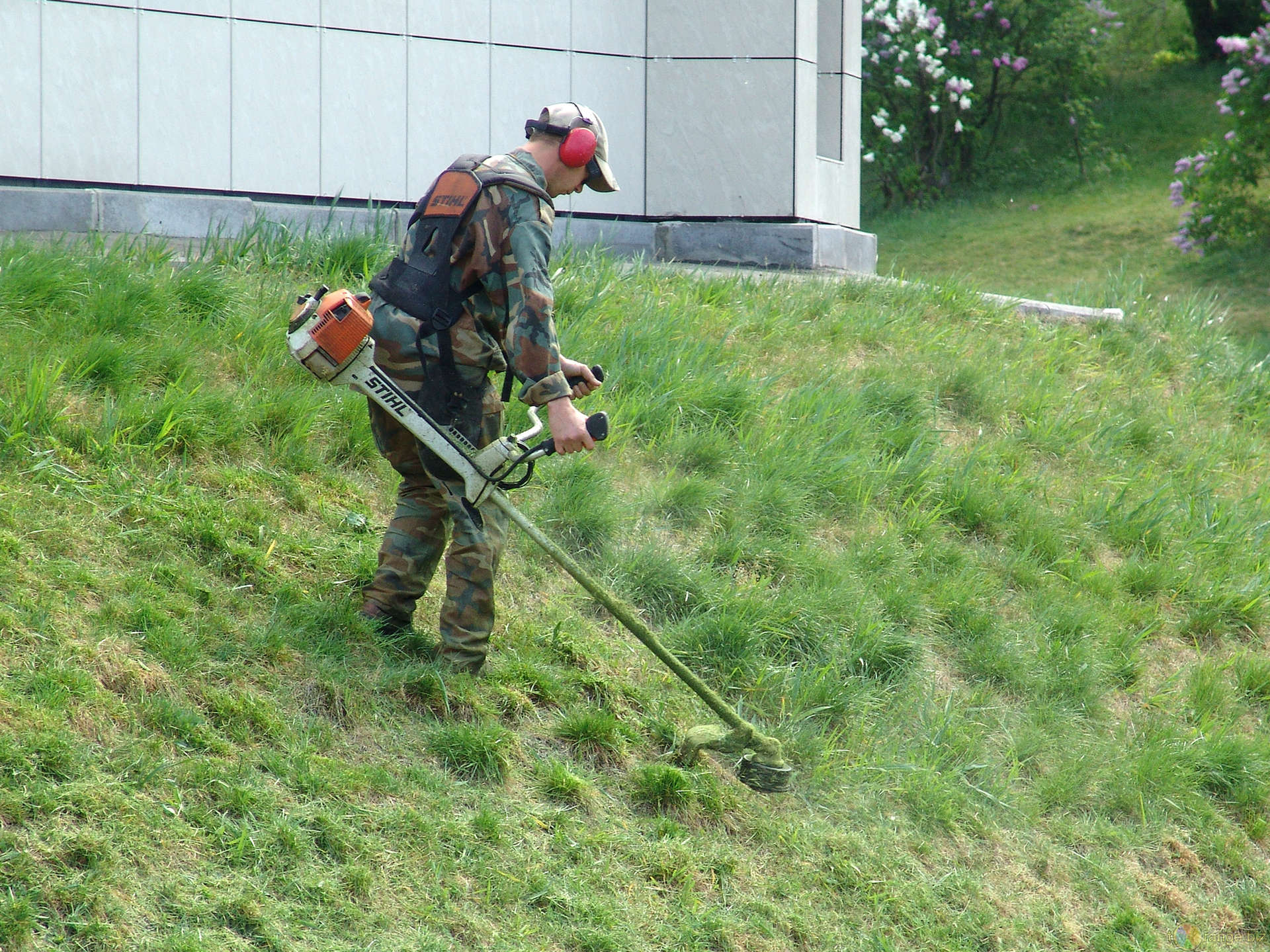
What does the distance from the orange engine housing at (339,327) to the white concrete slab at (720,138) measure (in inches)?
233

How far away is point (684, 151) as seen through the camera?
362 inches

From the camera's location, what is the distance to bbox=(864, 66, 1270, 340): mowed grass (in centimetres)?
1501

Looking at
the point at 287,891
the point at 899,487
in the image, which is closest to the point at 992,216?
the point at 899,487

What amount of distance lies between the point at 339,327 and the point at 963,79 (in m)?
19.6

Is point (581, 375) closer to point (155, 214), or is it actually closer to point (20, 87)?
point (155, 214)

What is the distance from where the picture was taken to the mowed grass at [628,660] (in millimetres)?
3301

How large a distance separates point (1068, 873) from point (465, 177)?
121 inches

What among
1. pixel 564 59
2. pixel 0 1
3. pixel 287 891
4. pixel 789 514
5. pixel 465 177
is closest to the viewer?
pixel 287 891

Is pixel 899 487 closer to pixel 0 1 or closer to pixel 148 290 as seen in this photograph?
pixel 148 290

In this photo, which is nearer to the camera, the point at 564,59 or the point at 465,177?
the point at 465,177

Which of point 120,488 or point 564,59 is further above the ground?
point 564,59

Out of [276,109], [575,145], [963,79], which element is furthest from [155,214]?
[963,79]

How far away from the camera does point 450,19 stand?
8336 mm

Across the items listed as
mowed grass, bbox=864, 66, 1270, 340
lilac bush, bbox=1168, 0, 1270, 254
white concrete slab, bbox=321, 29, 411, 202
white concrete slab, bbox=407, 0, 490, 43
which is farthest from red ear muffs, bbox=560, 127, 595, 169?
lilac bush, bbox=1168, 0, 1270, 254
